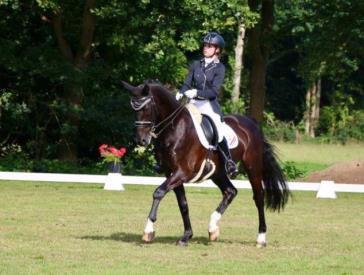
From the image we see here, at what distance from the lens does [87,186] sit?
80.9 feet

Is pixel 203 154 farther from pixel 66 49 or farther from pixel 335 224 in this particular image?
pixel 66 49

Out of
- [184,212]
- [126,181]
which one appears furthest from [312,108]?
[184,212]

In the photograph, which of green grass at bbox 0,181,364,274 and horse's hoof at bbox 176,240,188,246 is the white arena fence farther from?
horse's hoof at bbox 176,240,188,246

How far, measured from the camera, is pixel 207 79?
12.4 meters

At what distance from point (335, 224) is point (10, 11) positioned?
16.6 metres

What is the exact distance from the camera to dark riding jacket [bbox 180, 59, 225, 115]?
12.4 m

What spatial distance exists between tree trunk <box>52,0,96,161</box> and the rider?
1644 cm

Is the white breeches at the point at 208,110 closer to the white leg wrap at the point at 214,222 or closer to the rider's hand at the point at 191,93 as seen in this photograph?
the rider's hand at the point at 191,93

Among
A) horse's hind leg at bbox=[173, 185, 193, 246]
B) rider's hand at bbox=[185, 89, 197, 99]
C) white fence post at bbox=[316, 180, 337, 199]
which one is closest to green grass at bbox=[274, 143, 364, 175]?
white fence post at bbox=[316, 180, 337, 199]

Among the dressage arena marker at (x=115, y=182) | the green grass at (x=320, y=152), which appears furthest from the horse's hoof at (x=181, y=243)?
the green grass at (x=320, y=152)

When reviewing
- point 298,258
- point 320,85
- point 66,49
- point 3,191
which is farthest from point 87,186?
point 320,85

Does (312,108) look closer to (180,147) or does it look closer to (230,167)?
(230,167)

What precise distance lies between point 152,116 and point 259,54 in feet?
69.9

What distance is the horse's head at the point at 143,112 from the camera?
11.6 m
